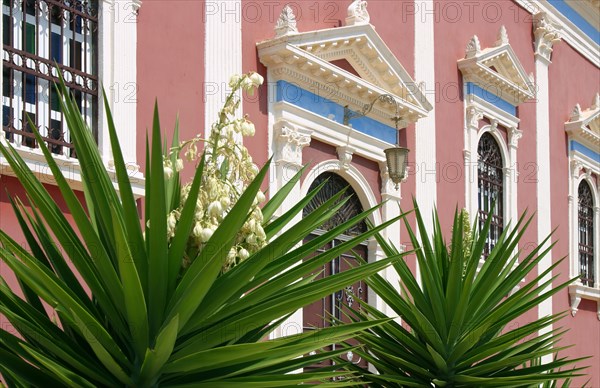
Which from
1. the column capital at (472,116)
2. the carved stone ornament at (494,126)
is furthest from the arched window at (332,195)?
the carved stone ornament at (494,126)

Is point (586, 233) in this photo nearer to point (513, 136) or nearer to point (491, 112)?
point (513, 136)

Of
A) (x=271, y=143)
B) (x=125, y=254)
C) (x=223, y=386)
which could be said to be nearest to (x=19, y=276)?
(x=125, y=254)

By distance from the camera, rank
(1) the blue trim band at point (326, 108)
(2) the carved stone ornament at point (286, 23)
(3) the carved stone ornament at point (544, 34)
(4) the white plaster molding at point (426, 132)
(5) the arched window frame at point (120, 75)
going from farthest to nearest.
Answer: (3) the carved stone ornament at point (544, 34)
(4) the white plaster molding at point (426, 132)
(1) the blue trim band at point (326, 108)
(2) the carved stone ornament at point (286, 23)
(5) the arched window frame at point (120, 75)

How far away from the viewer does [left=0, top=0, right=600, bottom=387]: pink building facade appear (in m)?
7.72

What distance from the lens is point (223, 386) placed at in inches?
155

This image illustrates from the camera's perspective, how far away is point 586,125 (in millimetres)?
16516

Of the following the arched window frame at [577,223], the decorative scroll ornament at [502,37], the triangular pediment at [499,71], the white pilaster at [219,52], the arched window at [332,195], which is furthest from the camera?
the arched window frame at [577,223]

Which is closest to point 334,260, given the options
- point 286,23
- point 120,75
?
point 286,23

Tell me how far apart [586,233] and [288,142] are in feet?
28.8

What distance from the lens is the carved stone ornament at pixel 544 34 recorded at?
15.2m

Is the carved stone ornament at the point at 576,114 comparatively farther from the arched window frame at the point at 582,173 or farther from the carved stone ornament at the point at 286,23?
the carved stone ornament at the point at 286,23

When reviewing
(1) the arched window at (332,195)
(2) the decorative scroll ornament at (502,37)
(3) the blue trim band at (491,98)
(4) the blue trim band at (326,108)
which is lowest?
(1) the arched window at (332,195)

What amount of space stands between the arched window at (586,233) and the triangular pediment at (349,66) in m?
6.13

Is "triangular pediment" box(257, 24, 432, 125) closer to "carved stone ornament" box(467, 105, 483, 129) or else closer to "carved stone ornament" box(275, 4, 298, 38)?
"carved stone ornament" box(275, 4, 298, 38)
